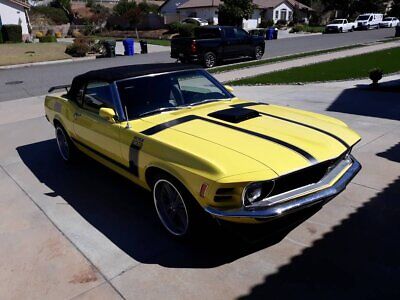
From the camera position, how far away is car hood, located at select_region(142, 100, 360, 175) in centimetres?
319

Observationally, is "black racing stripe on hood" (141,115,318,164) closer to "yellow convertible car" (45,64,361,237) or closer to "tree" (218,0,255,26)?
"yellow convertible car" (45,64,361,237)

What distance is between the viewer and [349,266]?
3.19 meters

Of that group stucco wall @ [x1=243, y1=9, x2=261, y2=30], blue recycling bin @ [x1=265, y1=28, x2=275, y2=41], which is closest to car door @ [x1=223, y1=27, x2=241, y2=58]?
blue recycling bin @ [x1=265, y1=28, x2=275, y2=41]

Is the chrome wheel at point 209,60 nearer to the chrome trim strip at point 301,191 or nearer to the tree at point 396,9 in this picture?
the chrome trim strip at point 301,191

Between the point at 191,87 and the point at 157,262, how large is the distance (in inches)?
93.3

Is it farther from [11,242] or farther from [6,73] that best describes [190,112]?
[6,73]

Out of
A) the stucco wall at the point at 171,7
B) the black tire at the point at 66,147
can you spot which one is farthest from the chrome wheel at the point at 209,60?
the stucco wall at the point at 171,7

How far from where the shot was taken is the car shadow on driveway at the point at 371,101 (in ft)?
25.9

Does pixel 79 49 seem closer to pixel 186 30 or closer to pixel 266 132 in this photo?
pixel 186 30

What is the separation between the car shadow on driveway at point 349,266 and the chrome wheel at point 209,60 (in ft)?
45.1

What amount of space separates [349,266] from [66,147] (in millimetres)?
4533

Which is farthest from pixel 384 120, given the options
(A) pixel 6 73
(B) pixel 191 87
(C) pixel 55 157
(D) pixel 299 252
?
(A) pixel 6 73

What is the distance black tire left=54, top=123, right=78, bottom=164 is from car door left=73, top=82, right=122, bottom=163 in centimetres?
37

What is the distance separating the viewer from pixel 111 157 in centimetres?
447
